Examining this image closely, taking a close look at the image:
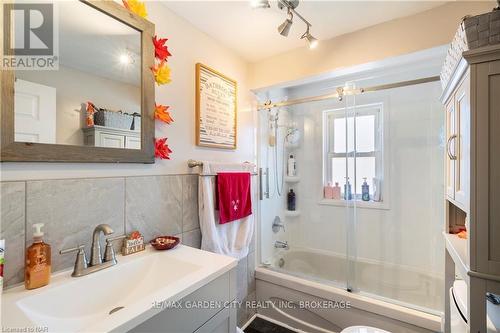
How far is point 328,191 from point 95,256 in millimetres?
2127

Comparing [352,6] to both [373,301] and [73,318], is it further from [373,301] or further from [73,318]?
[73,318]

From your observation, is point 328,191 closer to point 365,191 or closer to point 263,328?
point 365,191

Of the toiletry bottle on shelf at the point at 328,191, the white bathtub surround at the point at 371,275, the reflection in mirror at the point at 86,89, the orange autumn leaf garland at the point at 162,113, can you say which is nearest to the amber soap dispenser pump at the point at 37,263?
the reflection in mirror at the point at 86,89

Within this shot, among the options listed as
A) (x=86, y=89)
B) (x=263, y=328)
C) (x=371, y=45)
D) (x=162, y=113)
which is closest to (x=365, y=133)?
(x=371, y=45)

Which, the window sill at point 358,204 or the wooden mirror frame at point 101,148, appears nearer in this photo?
the wooden mirror frame at point 101,148

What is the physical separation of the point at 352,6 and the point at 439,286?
2.28 metres

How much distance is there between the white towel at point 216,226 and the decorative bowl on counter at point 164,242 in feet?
0.88

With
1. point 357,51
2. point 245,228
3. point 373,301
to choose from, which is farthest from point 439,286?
point 357,51

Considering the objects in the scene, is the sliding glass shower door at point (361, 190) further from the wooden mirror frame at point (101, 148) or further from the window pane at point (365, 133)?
the wooden mirror frame at point (101, 148)

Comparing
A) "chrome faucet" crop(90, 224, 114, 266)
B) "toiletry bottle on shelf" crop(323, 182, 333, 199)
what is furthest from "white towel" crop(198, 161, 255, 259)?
"toiletry bottle on shelf" crop(323, 182, 333, 199)

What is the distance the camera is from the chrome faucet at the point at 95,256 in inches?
36.4

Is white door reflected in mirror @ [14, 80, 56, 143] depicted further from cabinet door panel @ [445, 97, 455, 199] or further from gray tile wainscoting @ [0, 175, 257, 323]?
cabinet door panel @ [445, 97, 455, 199]

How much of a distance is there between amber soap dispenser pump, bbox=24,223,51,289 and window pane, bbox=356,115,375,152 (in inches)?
94.2

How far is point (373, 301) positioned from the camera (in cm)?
159
